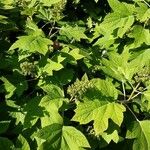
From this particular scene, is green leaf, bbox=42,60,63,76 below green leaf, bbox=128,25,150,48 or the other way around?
below

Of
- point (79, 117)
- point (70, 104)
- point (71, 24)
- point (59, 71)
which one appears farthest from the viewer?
point (71, 24)

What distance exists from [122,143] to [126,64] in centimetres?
65

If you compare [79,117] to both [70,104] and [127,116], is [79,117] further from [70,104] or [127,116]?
[127,116]

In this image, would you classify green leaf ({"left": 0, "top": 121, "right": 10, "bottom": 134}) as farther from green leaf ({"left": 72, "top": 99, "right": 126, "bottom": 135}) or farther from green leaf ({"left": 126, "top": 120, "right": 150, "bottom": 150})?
green leaf ({"left": 126, "top": 120, "right": 150, "bottom": 150})

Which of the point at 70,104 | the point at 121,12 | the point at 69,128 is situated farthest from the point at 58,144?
the point at 121,12

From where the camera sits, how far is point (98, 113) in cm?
306

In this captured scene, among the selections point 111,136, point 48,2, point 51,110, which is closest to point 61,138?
point 51,110

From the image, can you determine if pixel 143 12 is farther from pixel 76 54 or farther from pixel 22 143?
pixel 22 143

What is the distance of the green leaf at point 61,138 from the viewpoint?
3010mm

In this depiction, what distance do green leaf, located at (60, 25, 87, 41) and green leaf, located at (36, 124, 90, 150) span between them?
0.99 metres

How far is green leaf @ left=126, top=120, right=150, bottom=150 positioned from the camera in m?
3.15

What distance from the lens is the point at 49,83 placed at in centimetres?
341

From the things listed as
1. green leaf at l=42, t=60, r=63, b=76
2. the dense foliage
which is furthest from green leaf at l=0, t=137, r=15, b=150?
green leaf at l=42, t=60, r=63, b=76

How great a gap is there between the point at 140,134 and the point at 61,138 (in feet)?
1.95
